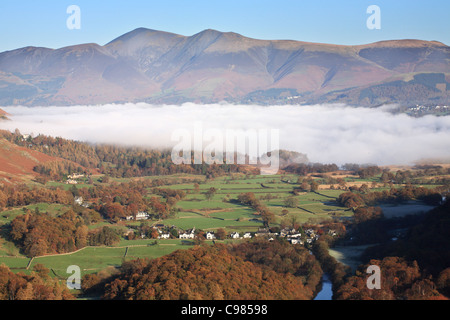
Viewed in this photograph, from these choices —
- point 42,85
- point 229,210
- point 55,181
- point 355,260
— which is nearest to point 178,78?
point 42,85

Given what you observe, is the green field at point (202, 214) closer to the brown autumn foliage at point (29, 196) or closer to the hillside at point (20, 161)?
the brown autumn foliage at point (29, 196)

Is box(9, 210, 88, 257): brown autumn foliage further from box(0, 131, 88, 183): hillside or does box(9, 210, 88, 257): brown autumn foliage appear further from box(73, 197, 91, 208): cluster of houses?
box(0, 131, 88, 183): hillside

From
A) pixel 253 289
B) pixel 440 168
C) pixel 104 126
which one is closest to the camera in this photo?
pixel 253 289

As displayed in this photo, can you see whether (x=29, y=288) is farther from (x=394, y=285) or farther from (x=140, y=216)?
(x=140, y=216)

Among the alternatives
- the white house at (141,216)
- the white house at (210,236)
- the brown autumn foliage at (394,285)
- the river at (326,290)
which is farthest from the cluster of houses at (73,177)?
the brown autumn foliage at (394,285)

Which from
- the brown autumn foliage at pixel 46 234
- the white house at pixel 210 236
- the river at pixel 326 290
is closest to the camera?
the river at pixel 326 290

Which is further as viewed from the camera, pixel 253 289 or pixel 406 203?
pixel 406 203

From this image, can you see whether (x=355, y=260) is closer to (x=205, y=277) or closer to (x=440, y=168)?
(x=205, y=277)
